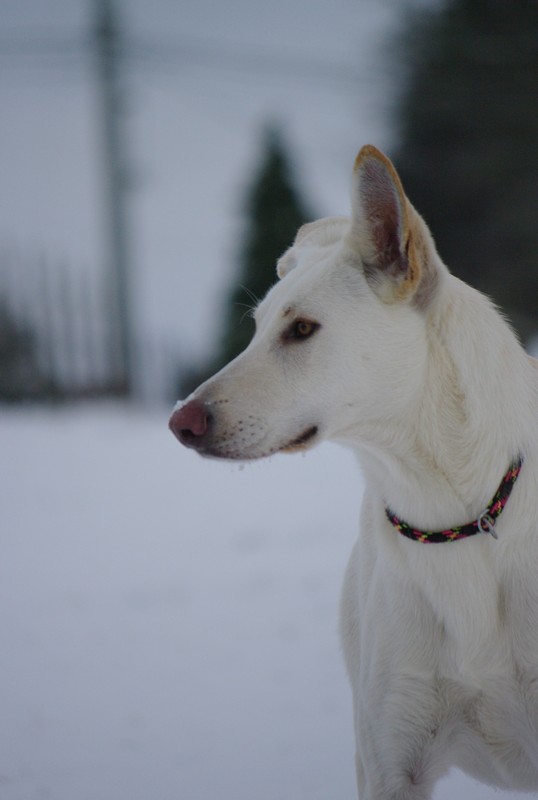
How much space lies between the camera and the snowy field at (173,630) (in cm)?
323

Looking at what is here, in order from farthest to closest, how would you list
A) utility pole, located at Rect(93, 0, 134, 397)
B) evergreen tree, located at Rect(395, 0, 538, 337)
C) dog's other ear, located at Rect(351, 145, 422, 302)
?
1. evergreen tree, located at Rect(395, 0, 538, 337)
2. utility pole, located at Rect(93, 0, 134, 397)
3. dog's other ear, located at Rect(351, 145, 422, 302)

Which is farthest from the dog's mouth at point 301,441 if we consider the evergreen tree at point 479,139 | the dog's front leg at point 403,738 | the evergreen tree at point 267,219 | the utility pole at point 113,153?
the evergreen tree at point 267,219

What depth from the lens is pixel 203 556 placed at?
5414 mm

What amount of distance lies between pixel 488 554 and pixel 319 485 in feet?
15.1

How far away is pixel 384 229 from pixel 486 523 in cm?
76

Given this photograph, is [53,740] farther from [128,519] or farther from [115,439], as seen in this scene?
[115,439]

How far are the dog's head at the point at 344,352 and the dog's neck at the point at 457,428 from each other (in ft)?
0.16

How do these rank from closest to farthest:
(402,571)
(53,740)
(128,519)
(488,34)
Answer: (402,571) < (53,740) < (128,519) < (488,34)

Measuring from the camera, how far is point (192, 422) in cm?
208

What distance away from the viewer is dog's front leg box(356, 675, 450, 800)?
86.3 inches

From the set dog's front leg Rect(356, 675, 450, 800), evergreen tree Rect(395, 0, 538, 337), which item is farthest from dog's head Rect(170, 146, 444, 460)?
evergreen tree Rect(395, 0, 538, 337)

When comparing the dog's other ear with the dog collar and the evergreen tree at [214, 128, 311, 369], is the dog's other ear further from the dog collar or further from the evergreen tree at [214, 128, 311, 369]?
the evergreen tree at [214, 128, 311, 369]

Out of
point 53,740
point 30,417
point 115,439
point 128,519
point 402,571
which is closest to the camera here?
point 402,571

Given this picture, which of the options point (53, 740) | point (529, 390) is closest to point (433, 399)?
point (529, 390)
